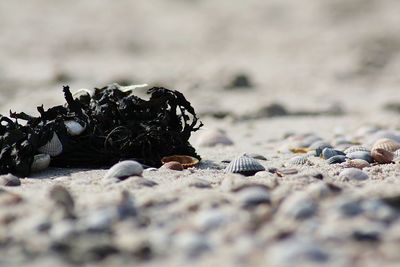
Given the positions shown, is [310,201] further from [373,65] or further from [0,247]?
[373,65]

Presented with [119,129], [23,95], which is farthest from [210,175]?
[23,95]

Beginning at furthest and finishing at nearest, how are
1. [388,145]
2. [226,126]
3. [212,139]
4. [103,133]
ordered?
[226,126] < [212,139] < [388,145] < [103,133]

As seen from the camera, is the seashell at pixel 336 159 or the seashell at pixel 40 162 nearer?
the seashell at pixel 40 162

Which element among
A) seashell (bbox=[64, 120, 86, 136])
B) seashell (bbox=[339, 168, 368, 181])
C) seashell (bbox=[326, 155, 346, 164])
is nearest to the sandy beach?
seashell (bbox=[339, 168, 368, 181])

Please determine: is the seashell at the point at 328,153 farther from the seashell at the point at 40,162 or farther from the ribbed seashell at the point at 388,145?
the seashell at the point at 40,162

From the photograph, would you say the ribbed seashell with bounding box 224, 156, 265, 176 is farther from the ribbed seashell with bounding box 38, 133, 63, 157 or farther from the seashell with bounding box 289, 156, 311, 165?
the ribbed seashell with bounding box 38, 133, 63, 157

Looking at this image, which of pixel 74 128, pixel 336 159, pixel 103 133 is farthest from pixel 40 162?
pixel 336 159

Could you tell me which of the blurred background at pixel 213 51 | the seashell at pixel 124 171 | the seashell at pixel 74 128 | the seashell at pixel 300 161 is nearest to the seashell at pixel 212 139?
the seashell at pixel 300 161

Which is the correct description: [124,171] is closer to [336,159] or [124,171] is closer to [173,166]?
[173,166]
